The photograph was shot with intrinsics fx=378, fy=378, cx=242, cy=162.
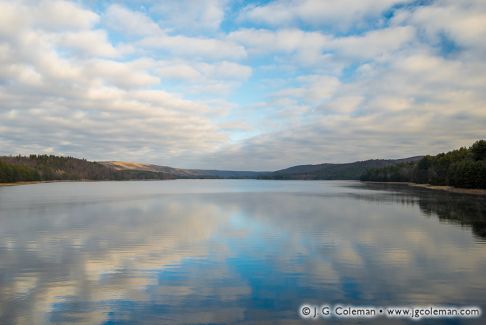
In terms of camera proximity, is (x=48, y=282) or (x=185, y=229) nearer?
(x=48, y=282)

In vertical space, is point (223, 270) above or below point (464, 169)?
below

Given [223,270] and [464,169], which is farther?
[464,169]

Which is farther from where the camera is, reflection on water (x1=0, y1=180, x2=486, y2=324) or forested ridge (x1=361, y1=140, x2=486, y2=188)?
forested ridge (x1=361, y1=140, x2=486, y2=188)

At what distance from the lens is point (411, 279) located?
21828mm

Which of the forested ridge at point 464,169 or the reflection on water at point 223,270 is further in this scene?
the forested ridge at point 464,169

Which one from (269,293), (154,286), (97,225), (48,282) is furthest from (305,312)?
(97,225)

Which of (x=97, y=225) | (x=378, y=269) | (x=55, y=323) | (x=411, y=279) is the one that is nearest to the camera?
(x=55, y=323)

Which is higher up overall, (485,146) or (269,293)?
(485,146)

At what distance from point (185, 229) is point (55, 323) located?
27.6 metres

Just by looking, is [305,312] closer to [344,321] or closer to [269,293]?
[344,321]

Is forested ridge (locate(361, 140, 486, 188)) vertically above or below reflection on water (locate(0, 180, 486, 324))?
above

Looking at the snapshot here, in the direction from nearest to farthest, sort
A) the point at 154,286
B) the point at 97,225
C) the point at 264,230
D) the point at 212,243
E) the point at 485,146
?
the point at 154,286 → the point at 212,243 → the point at 264,230 → the point at 97,225 → the point at 485,146

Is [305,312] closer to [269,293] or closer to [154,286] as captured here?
[269,293]

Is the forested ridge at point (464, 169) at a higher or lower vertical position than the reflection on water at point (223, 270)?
higher
